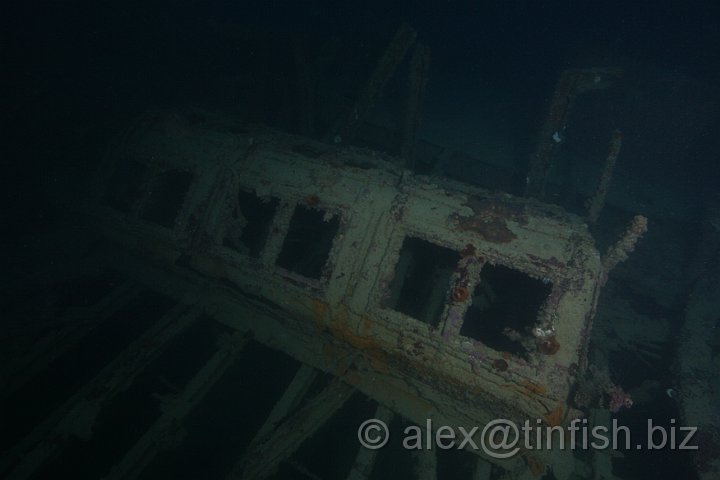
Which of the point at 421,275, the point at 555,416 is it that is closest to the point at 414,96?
the point at 421,275

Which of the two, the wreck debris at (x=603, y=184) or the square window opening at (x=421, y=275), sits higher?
the wreck debris at (x=603, y=184)

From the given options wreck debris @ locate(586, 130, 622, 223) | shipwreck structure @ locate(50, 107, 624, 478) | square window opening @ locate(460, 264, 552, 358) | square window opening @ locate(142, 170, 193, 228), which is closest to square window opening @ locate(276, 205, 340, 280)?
shipwreck structure @ locate(50, 107, 624, 478)

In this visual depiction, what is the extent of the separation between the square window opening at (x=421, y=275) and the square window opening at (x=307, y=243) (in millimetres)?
1009

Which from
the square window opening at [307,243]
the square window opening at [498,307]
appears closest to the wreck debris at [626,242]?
the square window opening at [498,307]

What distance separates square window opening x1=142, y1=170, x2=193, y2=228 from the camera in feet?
13.9

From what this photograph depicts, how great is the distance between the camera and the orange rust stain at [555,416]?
2.77m

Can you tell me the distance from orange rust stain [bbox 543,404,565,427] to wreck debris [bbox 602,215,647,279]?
1159mm

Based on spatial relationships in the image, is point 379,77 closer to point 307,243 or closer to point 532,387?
point 307,243

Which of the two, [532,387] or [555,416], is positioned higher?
[532,387]

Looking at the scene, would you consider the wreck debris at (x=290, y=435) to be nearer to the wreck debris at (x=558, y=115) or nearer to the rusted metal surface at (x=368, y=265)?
the rusted metal surface at (x=368, y=265)

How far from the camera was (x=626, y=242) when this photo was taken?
2.87 metres

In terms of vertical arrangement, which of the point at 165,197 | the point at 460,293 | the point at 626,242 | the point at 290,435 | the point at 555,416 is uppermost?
the point at 626,242

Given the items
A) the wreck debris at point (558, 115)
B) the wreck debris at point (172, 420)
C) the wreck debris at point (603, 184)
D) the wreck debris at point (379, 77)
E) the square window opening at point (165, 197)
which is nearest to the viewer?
the wreck debris at point (172, 420)

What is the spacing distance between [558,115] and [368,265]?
3758 millimetres
